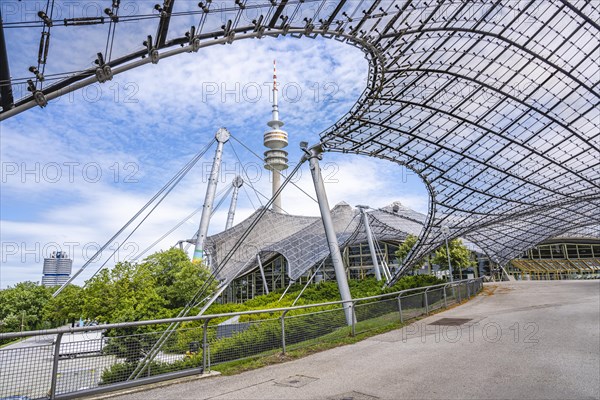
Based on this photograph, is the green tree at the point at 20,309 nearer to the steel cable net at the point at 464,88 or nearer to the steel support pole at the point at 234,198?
the steel support pole at the point at 234,198

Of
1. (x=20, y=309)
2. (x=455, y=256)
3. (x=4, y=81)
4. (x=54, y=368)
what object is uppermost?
(x=4, y=81)

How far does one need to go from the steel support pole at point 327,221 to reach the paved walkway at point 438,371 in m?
8.68

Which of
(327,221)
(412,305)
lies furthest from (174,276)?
(412,305)

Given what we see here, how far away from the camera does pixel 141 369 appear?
6.87 m

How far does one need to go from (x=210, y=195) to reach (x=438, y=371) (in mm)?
48559

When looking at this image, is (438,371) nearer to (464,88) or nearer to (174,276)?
(464,88)

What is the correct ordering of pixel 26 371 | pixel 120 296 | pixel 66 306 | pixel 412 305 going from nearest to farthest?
pixel 26 371, pixel 412 305, pixel 120 296, pixel 66 306

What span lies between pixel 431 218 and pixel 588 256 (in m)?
60.0

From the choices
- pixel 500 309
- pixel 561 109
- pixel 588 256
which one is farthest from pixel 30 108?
pixel 588 256

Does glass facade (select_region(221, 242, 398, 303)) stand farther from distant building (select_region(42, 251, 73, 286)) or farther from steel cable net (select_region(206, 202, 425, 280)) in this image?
distant building (select_region(42, 251, 73, 286))

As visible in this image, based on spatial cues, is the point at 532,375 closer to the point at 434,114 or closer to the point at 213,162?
the point at 434,114

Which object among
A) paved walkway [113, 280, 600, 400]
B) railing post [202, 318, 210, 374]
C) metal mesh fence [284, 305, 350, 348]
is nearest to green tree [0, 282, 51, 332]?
metal mesh fence [284, 305, 350, 348]

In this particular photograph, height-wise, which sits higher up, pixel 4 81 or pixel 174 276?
pixel 4 81

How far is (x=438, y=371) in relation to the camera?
7.63 metres
